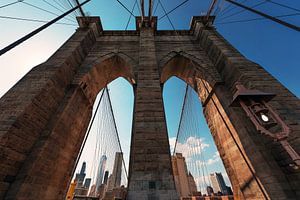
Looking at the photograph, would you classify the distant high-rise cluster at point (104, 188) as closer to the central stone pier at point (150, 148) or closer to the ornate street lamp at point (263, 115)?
the central stone pier at point (150, 148)

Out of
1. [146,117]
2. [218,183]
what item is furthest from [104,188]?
[218,183]

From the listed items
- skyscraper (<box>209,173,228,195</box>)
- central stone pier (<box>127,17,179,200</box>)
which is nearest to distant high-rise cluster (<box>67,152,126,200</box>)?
central stone pier (<box>127,17,179,200</box>)

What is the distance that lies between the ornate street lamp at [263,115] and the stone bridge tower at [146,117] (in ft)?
0.11

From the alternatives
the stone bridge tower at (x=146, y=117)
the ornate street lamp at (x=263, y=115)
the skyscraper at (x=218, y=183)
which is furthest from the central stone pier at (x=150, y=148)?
the skyscraper at (x=218, y=183)

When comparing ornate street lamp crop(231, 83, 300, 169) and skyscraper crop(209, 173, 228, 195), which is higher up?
skyscraper crop(209, 173, 228, 195)

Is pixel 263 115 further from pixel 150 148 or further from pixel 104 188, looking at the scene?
pixel 104 188

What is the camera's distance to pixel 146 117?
540 centimetres

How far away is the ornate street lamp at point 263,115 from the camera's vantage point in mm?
2867

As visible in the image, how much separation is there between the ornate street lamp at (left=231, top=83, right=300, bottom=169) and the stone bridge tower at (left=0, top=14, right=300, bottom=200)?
3cm

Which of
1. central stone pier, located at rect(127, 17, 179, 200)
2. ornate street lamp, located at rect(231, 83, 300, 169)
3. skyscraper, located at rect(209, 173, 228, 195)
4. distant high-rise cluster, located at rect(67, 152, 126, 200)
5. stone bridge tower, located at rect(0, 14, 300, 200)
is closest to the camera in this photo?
ornate street lamp, located at rect(231, 83, 300, 169)

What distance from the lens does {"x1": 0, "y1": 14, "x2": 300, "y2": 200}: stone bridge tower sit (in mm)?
4082

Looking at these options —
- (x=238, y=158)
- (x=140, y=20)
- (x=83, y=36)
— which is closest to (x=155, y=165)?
(x=238, y=158)

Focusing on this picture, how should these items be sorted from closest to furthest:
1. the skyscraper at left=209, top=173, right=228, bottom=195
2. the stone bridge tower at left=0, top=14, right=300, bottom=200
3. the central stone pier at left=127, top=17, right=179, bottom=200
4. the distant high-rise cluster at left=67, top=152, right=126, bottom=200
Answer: the central stone pier at left=127, top=17, right=179, bottom=200 → the stone bridge tower at left=0, top=14, right=300, bottom=200 → the distant high-rise cluster at left=67, top=152, right=126, bottom=200 → the skyscraper at left=209, top=173, right=228, bottom=195

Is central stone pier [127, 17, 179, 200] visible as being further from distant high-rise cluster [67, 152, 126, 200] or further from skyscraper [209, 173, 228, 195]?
skyscraper [209, 173, 228, 195]
